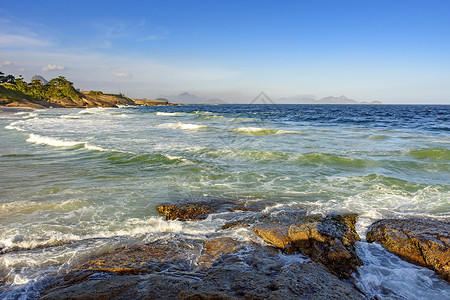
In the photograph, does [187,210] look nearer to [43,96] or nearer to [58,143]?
[58,143]

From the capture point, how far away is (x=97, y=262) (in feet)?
14.3

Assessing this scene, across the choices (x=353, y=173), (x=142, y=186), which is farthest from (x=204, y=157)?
(x=353, y=173)

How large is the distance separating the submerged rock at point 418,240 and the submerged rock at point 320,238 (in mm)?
528

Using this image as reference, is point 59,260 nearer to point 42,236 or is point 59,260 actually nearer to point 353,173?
point 42,236

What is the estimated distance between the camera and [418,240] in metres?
4.90

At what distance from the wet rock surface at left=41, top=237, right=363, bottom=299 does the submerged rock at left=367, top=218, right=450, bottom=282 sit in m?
1.85

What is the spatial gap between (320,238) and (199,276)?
2246 millimetres

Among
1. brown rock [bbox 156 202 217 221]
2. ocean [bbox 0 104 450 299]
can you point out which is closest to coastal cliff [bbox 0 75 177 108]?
ocean [bbox 0 104 450 299]

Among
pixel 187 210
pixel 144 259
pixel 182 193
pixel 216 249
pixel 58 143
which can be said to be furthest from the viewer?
pixel 58 143

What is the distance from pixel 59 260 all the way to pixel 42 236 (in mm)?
1277

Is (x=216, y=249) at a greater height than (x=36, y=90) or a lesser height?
lesser

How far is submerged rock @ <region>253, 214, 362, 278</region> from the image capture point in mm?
4480

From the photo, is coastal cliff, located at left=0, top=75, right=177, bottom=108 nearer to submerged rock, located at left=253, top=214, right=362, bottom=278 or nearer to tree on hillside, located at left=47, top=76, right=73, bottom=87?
tree on hillside, located at left=47, top=76, right=73, bottom=87

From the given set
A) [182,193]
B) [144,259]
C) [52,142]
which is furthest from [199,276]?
[52,142]
